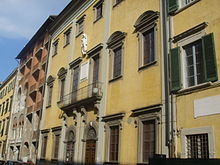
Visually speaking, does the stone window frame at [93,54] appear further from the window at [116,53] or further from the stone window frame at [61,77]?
the stone window frame at [61,77]

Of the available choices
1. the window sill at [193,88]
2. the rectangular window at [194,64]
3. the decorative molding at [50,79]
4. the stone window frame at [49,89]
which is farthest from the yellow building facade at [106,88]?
the rectangular window at [194,64]

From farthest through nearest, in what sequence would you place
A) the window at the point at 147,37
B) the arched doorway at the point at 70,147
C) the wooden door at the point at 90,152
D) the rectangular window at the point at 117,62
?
the arched doorway at the point at 70,147 → the wooden door at the point at 90,152 → the rectangular window at the point at 117,62 → the window at the point at 147,37

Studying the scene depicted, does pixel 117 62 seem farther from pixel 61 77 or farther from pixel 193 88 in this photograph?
pixel 61 77

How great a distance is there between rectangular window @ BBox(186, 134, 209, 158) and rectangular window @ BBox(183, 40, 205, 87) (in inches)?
77.2

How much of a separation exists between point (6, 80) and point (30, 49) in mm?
16224

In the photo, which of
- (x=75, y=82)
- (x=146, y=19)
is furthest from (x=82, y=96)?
(x=146, y=19)

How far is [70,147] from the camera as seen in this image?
19438 millimetres

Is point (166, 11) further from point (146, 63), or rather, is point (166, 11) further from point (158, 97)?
point (158, 97)

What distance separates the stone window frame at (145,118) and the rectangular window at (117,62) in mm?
3122

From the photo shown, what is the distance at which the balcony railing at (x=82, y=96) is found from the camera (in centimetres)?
1684

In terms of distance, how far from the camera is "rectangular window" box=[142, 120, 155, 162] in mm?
12578

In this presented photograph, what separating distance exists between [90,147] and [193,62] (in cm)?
847

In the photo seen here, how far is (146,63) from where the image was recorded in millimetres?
14086

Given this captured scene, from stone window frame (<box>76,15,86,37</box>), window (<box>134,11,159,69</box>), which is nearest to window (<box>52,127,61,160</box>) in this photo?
stone window frame (<box>76,15,86,37</box>)
